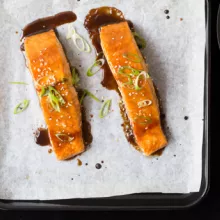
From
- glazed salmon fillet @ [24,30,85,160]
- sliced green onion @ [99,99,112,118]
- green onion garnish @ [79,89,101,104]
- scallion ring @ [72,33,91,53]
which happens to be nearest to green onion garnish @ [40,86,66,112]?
glazed salmon fillet @ [24,30,85,160]

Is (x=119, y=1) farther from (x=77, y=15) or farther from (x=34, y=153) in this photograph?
(x=34, y=153)

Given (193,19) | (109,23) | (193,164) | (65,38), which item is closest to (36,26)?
(65,38)

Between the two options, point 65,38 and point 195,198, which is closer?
point 195,198

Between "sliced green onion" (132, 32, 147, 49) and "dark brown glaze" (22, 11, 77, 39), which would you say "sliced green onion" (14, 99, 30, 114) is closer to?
"dark brown glaze" (22, 11, 77, 39)

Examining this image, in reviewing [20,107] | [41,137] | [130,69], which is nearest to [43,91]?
[20,107]

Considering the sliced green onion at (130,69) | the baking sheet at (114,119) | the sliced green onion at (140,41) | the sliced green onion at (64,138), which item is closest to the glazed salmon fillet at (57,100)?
the sliced green onion at (64,138)

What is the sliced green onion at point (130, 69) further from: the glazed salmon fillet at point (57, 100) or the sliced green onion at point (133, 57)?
the glazed salmon fillet at point (57, 100)
